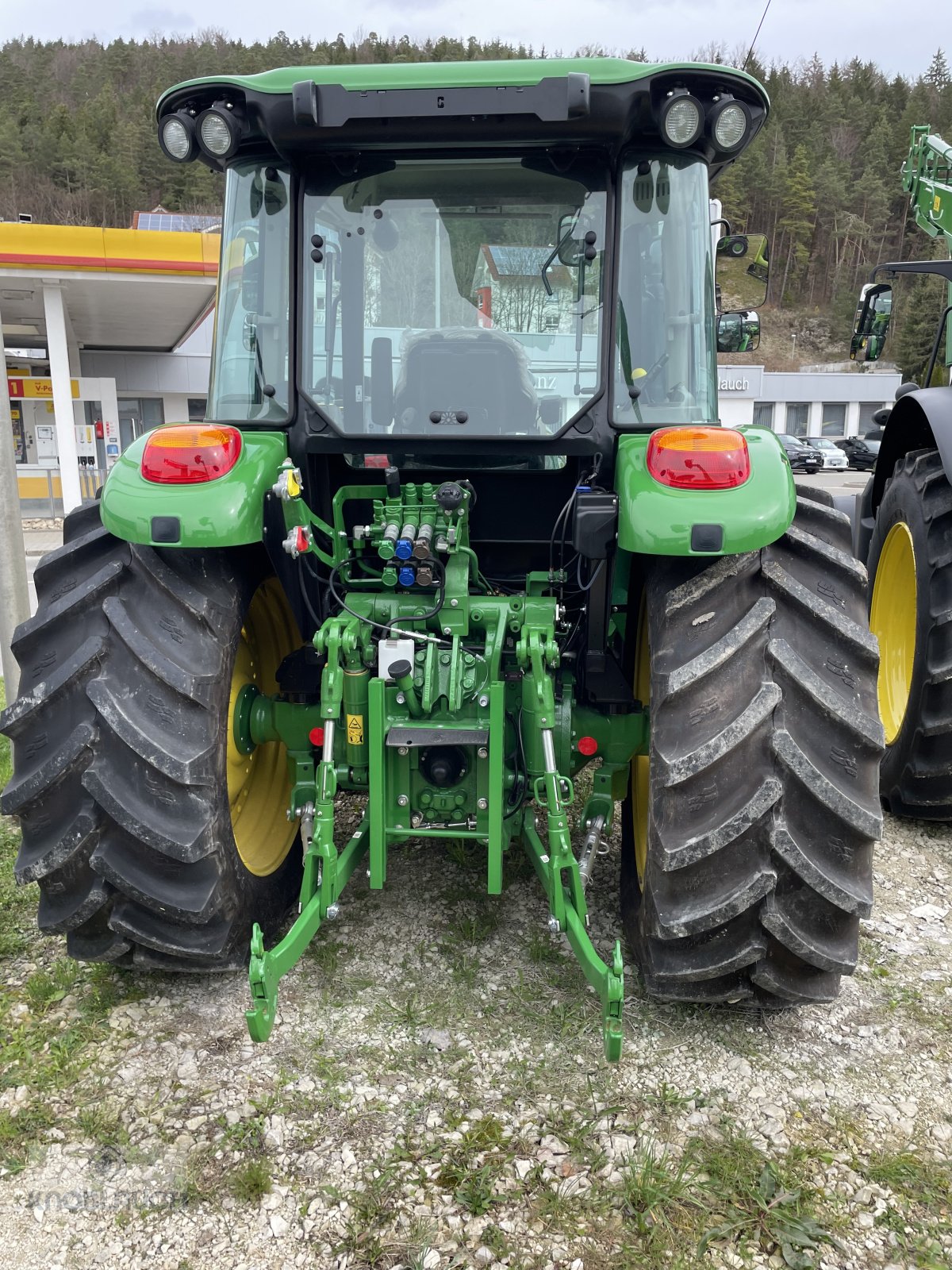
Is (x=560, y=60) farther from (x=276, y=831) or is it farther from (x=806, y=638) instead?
(x=276, y=831)

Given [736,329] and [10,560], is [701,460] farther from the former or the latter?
[10,560]

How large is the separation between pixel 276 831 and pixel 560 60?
247 cm

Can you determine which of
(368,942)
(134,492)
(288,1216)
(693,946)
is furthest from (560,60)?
(288,1216)

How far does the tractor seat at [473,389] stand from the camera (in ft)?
9.41

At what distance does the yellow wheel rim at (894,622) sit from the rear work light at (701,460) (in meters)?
2.33

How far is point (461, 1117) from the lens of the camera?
2.30 metres

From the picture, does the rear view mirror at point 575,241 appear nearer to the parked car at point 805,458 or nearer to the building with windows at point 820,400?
the parked car at point 805,458

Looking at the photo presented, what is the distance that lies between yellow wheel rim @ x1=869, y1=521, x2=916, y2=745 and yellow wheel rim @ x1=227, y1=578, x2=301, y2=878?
109 inches

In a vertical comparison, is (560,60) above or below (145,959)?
above

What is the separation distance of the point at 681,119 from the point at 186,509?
1.69 meters

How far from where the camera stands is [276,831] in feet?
10.6

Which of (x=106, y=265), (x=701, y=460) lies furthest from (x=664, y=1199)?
(x=106, y=265)

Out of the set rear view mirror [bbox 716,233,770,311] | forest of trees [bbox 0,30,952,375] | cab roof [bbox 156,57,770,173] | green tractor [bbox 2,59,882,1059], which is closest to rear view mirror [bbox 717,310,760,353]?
rear view mirror [bbox 716,233,770,311]

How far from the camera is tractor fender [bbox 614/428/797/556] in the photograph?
2363mm
